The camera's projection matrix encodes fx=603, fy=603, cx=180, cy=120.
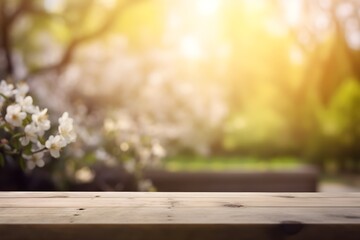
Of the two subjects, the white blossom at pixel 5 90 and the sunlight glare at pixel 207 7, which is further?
the sunlight glare at pixel 207 7

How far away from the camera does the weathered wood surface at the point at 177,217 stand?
4.42ft

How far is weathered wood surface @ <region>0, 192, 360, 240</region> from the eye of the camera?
1349 millimetres

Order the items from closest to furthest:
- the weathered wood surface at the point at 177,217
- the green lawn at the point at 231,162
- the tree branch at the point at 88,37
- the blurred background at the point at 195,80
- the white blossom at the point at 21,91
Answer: the weathered wood surface at the point at 177,217, the white blossom at the point at 21,91, the blurred background at the point at 195,80, the tree branch at the point at 88,37, the green lawn at the point at 231,162

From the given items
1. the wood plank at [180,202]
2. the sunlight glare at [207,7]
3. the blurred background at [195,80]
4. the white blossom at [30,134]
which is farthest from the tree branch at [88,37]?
the wood plank at [180,202]

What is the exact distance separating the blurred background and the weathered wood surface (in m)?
2.85

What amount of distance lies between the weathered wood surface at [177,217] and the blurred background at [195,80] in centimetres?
285

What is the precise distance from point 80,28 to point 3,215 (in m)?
8.51

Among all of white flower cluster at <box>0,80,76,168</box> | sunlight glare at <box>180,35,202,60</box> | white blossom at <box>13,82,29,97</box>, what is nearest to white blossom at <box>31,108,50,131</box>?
white flower cluster at <box>0,80,76,168</box>

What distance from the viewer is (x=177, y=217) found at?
1.41 m

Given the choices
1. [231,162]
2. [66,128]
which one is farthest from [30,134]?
[231,162]

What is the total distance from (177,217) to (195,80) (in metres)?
12.4

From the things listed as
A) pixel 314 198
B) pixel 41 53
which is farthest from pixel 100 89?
pixel 314 198

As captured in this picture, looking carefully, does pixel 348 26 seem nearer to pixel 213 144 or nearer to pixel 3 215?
pixel 213 144

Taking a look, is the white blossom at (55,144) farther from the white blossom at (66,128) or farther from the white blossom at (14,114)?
the white blossom at (14,114)
